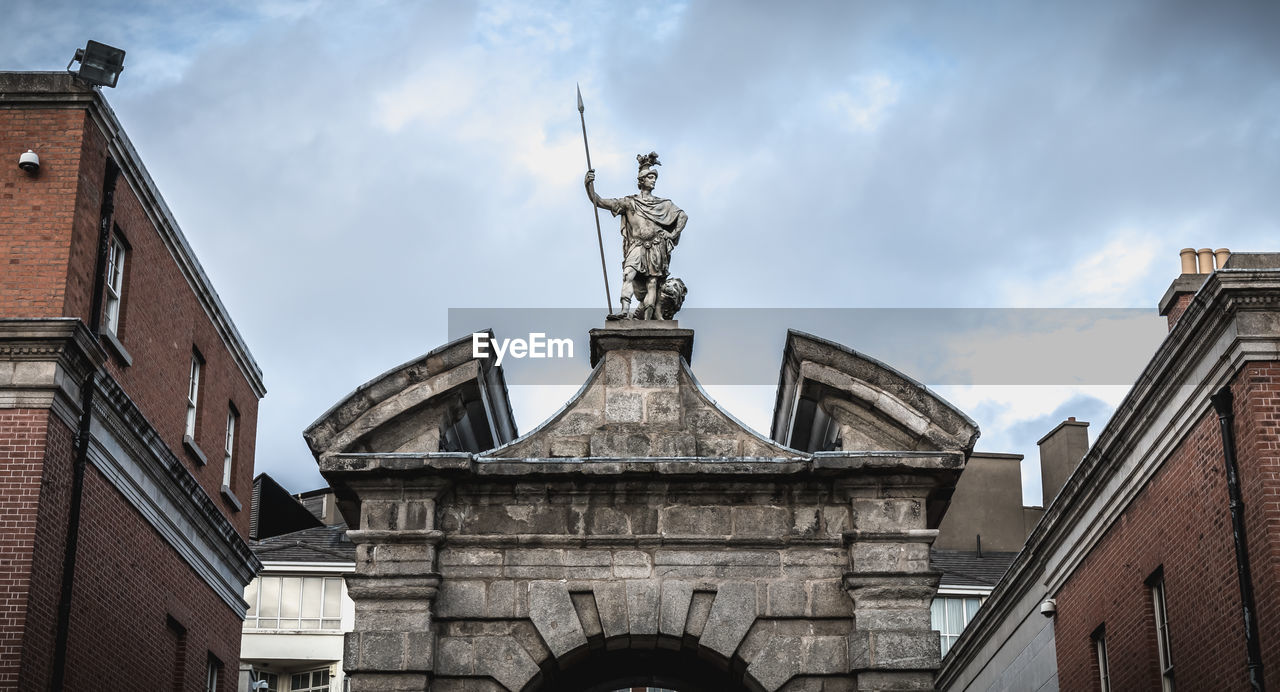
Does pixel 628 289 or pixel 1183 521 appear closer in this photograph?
pixel 628 289

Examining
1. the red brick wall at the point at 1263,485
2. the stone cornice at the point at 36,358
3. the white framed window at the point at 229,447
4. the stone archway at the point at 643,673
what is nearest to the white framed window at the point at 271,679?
the white framed window at the point at 229,447

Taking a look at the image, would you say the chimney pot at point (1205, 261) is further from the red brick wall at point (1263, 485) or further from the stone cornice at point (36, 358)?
the stone cornice at point (36, 358)

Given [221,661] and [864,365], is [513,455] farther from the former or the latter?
[221,661]

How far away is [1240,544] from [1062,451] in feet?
81.6

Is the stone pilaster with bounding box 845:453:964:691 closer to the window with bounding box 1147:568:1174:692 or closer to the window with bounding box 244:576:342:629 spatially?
the window with bounding box 1147:568:1174:692

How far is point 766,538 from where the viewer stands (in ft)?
52.7

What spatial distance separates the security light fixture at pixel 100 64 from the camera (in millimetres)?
19812

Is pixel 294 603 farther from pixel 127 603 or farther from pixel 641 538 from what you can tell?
pixel 641 538

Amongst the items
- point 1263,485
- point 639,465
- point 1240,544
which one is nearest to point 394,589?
point 639,465

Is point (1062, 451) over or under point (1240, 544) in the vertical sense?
over

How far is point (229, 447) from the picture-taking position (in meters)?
27.2

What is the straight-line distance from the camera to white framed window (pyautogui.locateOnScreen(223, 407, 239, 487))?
2672 centimetres

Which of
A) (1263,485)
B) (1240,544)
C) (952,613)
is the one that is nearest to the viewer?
(1263,485)

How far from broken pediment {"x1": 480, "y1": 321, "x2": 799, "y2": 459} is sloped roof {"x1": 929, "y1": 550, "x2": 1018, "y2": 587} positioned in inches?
857
